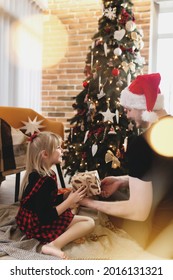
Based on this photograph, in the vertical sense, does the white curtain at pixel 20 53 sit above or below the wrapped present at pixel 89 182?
above

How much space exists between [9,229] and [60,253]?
41 centimetres

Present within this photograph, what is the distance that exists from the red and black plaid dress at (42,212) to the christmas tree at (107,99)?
3.88ft

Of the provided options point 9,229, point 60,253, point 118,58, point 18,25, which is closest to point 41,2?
point 18,25

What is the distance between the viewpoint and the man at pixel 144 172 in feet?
4.09

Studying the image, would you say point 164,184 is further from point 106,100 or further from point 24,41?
point 24,41

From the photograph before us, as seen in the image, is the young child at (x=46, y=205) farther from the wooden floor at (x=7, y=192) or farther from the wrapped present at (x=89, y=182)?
the wooden floor at (x=7, y=192)

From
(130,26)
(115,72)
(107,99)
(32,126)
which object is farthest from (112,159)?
(130,26)

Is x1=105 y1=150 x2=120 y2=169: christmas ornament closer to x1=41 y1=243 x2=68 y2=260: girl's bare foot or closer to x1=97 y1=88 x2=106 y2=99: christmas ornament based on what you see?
x1=97 y1=88 x2=106 y2=99: christmas ornament

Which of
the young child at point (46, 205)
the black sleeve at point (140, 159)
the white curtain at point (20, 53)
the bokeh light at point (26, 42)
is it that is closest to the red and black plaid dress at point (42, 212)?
the young child at point (46, 205)

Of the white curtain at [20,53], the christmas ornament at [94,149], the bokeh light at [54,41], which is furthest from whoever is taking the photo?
the bokeh light at [54,41]

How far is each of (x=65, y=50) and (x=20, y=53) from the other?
0.71 meters

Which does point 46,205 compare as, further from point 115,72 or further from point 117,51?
point 117,51

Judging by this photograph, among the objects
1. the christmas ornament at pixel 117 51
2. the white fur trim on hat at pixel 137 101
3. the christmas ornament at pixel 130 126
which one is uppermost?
the christmas ornament at pixel 117 51

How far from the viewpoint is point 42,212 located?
1493mm
